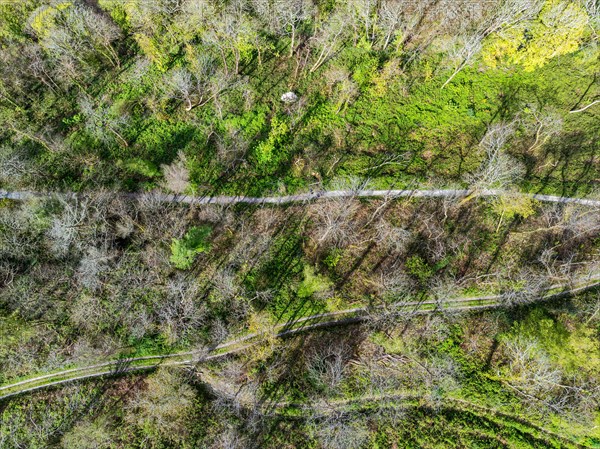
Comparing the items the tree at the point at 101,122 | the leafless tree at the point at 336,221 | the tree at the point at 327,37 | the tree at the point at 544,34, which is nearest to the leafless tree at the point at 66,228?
the tree at the point at 101,122

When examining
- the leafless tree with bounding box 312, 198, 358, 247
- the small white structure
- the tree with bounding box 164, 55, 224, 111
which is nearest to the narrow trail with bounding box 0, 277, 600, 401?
the leafless tree with bounding box 312, 198, 358, 247

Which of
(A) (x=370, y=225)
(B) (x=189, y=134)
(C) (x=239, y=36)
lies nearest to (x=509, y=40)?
(A) (x=370, y=225)

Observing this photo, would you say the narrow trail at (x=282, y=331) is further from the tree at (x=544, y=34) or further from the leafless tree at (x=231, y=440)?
the tree at (x=544, y=34)

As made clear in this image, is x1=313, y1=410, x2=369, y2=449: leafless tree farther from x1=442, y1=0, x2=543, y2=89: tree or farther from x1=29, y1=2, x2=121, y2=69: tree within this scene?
x1=29, y1=2, x2=121, y2=69: tree

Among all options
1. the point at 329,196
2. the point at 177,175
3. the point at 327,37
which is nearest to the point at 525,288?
the point at 329,196

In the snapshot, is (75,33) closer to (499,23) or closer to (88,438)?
(88,438)

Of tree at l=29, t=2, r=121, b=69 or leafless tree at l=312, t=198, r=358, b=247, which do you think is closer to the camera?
leafless tree at l=312, t=198, r=358, b=247

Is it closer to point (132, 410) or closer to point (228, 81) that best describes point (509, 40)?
point (228, 81)
